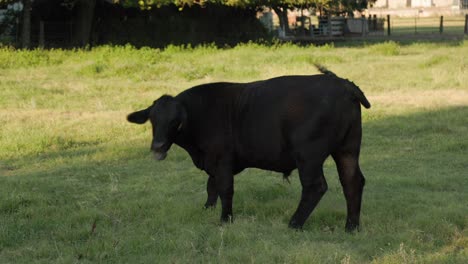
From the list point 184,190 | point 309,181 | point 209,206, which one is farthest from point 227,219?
point 184,190

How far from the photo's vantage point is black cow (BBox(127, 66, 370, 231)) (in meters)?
7.33

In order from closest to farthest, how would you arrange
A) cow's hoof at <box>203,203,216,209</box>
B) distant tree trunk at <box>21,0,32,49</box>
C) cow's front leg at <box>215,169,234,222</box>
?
cow's front leg at <box>215,169,234,222</box>, cow's hoof at <box>203,203,216,209</box>, distant tree trunk at <box>21,0,32,49</box>

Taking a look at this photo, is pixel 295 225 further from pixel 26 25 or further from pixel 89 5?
pixel 89 5

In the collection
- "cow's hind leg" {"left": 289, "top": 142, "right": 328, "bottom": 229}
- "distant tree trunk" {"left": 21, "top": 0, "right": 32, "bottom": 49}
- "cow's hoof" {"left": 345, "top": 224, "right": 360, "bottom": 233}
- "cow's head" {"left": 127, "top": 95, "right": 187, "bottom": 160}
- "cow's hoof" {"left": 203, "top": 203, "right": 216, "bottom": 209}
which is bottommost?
"cow's hoof" {"left": 345, "top": 224, "right": 360, "bottom": 233}

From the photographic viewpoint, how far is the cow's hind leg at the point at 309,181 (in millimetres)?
7297

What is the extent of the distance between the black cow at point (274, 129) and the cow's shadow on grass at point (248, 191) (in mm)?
471

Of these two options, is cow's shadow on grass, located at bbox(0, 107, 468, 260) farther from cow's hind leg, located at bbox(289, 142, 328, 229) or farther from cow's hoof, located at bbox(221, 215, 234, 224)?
cow's hind leg, located at bbox(289, 142, 328, 229)

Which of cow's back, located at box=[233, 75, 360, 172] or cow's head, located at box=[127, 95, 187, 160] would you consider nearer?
cow's back, located at box=[233, 75, 360, 172]

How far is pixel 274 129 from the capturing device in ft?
24.8

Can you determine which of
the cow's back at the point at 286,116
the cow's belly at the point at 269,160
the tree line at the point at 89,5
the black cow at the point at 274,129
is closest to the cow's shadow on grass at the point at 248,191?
the black cow at the point at 274,129

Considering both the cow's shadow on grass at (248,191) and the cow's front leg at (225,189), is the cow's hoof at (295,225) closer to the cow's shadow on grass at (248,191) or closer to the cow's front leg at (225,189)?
the cow's shadow on grass at (248,191)

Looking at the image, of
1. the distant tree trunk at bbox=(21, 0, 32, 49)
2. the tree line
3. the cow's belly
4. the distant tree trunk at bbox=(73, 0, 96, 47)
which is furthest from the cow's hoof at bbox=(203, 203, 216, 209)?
the distant tree trunk at bbox=(73, 0, 96, 47)

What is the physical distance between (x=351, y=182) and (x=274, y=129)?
92cm

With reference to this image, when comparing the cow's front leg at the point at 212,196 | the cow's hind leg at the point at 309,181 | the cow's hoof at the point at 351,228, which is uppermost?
the cow's hind leg at the point at 309,181
